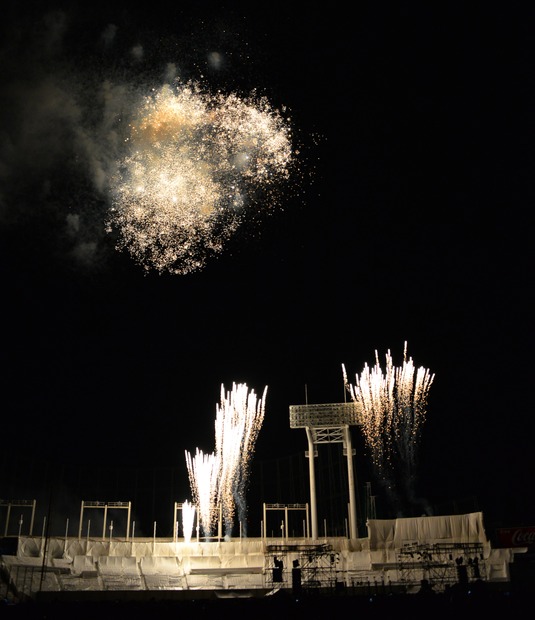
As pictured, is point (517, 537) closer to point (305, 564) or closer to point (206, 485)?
point (305, 564)

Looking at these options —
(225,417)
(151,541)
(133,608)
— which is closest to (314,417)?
(225,417)

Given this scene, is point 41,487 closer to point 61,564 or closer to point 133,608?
point 61,564

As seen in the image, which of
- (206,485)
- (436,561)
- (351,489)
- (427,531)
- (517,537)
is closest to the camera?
(436,561)

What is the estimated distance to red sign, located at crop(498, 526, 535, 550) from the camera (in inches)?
1420

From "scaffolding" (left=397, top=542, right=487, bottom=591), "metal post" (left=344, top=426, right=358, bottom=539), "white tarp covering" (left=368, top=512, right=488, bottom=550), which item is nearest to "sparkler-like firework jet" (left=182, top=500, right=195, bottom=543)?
"metal post" (left=344, top=426, right=358, bottom=539)

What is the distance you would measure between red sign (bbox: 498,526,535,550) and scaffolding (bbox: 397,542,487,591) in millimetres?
4762

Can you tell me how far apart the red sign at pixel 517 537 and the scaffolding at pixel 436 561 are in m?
4.76

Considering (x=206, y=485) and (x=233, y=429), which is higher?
(x=233, y=429)

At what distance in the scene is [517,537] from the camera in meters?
36.5

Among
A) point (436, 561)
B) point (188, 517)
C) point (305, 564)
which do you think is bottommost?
point (305, 564)

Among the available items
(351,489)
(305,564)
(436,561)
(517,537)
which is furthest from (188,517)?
(517,537)

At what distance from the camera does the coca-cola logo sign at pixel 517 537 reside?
36.1 meters

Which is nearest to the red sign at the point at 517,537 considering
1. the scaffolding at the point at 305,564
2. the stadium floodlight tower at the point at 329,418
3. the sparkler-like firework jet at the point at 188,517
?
the scaffolding at the point at 305,564

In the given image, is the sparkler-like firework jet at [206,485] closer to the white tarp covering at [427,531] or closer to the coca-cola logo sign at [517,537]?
the white tarp covering at [427,531]
